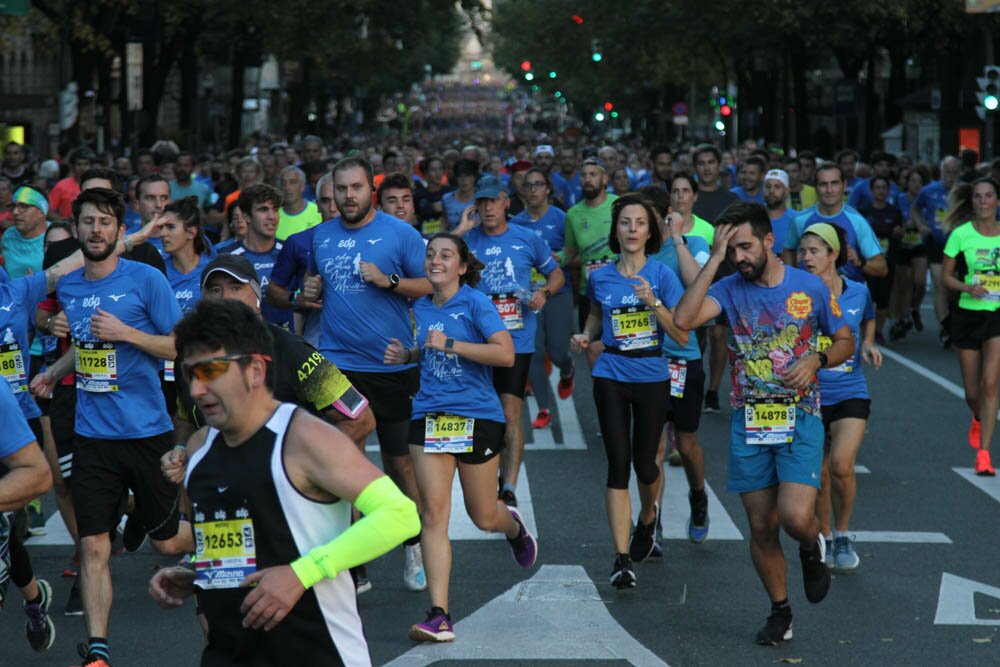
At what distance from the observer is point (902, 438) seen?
45.4 feet

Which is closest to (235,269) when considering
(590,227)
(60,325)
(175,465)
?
(175,465)

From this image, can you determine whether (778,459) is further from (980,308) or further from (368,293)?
(980,308)

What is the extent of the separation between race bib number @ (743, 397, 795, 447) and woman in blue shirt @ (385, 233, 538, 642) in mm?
1153

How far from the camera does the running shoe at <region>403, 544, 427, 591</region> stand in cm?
891

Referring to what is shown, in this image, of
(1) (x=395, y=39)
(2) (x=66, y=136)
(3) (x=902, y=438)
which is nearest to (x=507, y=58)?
(1) (x=395, y=39)

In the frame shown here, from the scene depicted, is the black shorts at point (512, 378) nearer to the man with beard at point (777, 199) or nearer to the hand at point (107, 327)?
the man with beard at point (777, 199)

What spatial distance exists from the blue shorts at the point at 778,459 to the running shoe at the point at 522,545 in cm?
121

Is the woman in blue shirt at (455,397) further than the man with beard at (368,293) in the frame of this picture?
No

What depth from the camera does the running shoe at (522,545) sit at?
28.5ft

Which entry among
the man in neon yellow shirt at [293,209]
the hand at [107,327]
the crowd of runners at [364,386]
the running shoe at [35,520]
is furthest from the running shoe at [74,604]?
the man in neon yellow shirt at [293,209]

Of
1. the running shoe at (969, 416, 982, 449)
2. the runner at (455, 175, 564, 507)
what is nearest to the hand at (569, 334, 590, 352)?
the runner at (455, 175, 564, 507)

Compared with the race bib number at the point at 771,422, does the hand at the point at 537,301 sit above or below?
above

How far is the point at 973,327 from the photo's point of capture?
480 inches

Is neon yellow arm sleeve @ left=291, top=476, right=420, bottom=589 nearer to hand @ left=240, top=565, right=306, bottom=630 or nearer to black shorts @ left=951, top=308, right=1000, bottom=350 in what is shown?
hand @ left=240, top=565, right=306, bottom=630
